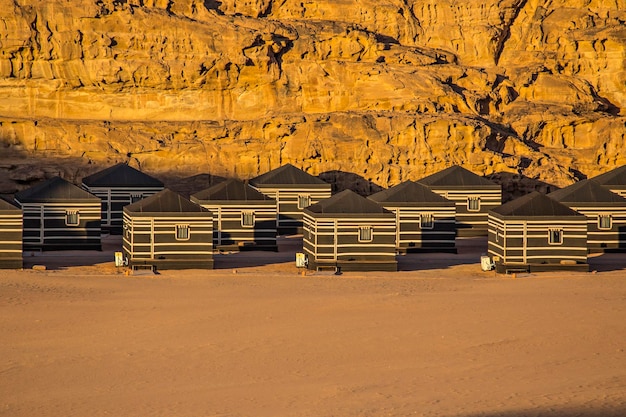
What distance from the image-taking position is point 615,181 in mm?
60625

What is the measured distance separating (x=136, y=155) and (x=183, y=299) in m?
28.7

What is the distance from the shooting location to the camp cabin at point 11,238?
44.8 metres

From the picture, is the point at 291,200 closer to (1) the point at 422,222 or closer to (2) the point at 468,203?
(2) the point at 468,203

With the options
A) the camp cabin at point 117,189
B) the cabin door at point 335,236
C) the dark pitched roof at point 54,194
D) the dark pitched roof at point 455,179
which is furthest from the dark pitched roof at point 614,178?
the dark pitched roof at point 54,194

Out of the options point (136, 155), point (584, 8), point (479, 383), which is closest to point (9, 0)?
point (136, 155)

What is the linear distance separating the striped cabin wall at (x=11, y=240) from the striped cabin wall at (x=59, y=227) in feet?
17.7

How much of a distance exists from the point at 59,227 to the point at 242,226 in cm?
736

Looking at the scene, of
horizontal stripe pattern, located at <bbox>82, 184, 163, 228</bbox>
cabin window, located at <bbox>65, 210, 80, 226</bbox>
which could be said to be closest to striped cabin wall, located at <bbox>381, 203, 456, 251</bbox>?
cabin window, located at <bbox>65, 210, 80, 226</bbox>

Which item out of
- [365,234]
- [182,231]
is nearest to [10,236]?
[182,231]

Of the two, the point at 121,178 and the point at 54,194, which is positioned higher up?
the point at 121,178

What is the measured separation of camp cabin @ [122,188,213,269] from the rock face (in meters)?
20.6

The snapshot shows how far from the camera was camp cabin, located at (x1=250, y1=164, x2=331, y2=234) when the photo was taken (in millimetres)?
59625

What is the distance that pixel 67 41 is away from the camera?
67.4m

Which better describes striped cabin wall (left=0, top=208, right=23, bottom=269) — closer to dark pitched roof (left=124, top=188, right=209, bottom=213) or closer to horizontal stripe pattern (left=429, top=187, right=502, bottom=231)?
dark pitched roof (left=124, top=188, right=209, bottom=213)
